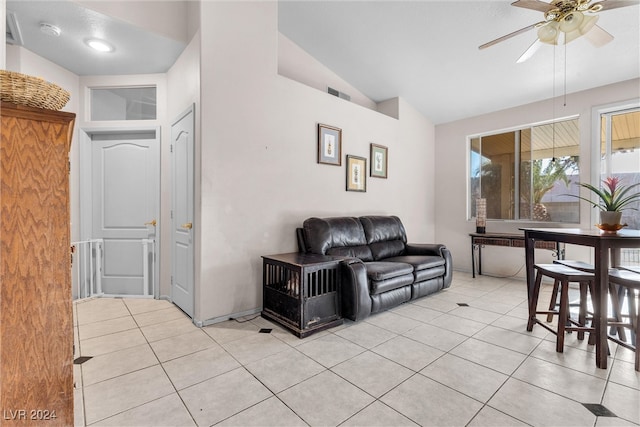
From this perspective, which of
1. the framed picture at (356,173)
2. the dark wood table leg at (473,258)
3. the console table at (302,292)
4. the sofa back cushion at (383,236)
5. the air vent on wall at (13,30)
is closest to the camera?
the air vent on wall at (13,30)

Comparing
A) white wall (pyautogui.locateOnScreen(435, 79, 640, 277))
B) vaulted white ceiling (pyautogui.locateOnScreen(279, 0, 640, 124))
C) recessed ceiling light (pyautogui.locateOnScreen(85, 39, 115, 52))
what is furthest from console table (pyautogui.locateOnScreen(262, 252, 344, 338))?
white wall (pyautogui.locateOnScreen(435, 79, 640, 277))

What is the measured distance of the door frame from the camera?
11.8 feet

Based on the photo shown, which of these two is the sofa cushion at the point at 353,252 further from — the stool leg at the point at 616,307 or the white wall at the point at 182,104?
the stool leg at the point at 616,307

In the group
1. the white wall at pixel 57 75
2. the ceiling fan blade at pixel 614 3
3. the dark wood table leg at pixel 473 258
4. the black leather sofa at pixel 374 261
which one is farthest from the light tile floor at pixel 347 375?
the ceiling fan blade at pixel 614 3

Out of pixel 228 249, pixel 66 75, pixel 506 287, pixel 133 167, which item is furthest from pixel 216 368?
pixel 506 287

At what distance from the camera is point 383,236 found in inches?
165

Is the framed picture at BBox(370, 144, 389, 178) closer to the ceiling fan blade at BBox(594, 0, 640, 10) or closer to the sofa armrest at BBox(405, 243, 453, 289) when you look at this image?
the sofa armrest at BBox(405, 243, 453, 289)

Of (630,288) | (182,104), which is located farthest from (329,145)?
(630,288)

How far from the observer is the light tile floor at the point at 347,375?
1619 millimetres

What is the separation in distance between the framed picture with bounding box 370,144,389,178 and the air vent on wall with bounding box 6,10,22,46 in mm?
4114

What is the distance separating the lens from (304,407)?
1.68 meters

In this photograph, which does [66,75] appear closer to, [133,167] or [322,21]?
[133,167]

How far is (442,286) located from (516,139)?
296cm

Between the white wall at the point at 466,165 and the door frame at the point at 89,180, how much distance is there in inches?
191
